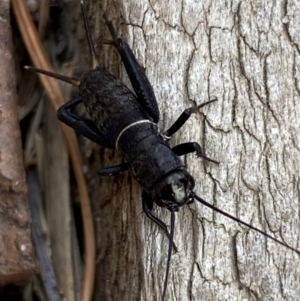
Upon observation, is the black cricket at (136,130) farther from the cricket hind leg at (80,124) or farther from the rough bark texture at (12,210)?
the rough bark texture at (12,210)

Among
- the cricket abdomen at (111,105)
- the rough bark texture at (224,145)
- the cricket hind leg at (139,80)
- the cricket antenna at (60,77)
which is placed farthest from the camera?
the cricket antenna at (60,77)

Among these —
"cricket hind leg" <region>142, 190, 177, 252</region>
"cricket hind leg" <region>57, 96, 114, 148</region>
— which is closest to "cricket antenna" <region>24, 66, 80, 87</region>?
"cricket hind leg" <region>57, 96, 114, 148</region>

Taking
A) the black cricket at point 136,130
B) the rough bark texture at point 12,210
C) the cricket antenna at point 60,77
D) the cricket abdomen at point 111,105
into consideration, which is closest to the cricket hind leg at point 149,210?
the black cricket at point 136,130

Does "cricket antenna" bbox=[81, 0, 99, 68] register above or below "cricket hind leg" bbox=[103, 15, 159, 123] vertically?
above

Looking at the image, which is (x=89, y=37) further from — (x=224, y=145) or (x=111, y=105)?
(x=224, y=145)

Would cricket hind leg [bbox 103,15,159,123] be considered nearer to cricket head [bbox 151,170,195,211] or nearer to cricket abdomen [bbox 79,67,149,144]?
cricket abdomen [bbox 79,67,149,144]

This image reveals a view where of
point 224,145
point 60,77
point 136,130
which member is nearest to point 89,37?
point 60,77
